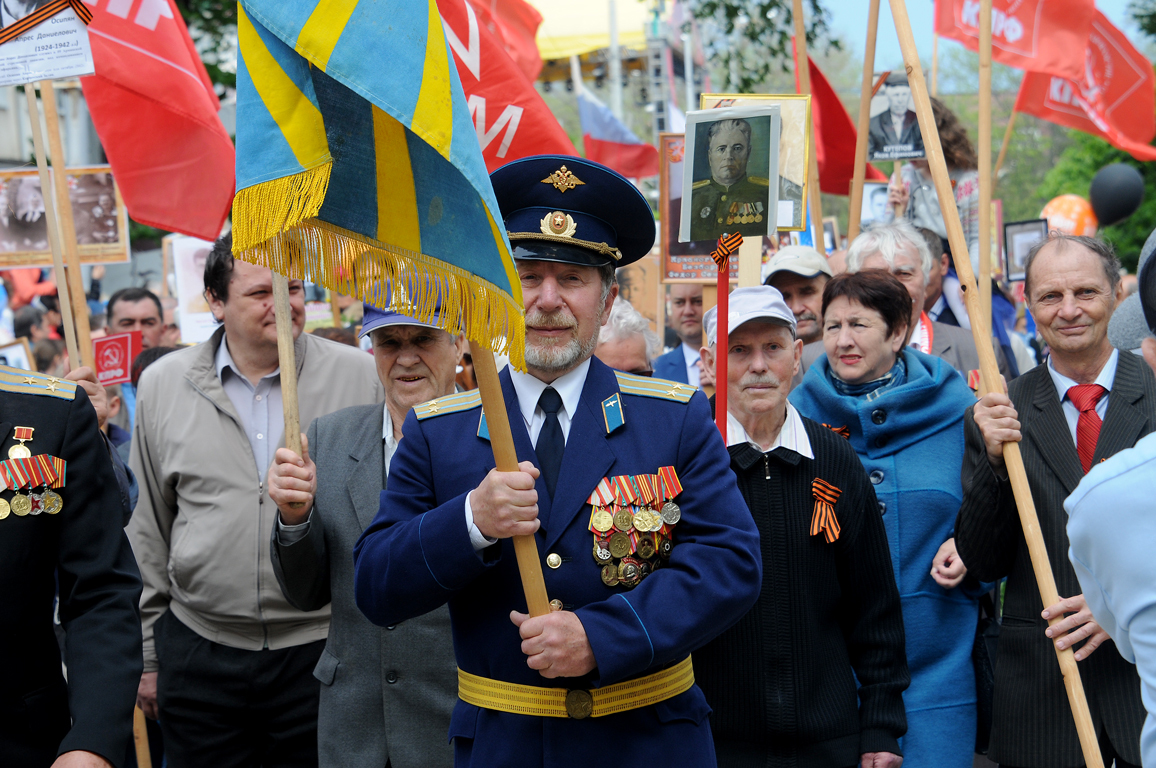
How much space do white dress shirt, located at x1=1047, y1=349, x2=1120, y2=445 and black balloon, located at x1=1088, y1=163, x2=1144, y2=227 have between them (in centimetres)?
1366

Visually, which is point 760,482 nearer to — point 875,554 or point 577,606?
point 875,554

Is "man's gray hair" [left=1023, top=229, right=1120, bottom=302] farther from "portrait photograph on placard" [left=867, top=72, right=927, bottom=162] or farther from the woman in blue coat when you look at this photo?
"portrait photograph on placard" [left=867, top=72, right=927, bottom=162]

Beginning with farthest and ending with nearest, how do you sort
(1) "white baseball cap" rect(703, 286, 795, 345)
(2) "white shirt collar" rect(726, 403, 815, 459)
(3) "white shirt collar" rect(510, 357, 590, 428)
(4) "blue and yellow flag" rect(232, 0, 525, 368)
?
(1) "white baseball cap" rect(703, 286, 795, 345), (2) "white shirt collar" rect(726, 403, 815, 459), (3) "white shirt collar" rect(510, 357, 590, 428), (4) "blue and yellow flag" rect(232, 0, 525, 368)

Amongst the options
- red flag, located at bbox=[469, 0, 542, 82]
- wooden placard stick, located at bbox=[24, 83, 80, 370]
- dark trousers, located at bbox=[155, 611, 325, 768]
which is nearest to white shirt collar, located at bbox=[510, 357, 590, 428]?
dark trousers, located at bbox=[155, 611, 325, 768]

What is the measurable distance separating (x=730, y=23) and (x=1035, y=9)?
5.33m

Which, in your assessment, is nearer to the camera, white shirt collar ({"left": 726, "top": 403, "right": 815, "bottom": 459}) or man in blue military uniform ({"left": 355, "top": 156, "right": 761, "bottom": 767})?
man in blue military uniform ({"left": 355, "top": 156, "right": 761, "bottom": 767})

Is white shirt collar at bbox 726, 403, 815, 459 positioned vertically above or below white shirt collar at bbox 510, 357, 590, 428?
below

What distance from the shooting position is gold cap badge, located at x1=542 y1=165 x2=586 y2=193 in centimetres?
282

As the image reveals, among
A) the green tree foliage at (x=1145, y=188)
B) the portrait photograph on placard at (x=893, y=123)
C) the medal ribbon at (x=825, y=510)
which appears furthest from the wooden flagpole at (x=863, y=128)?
the green tree foliage at (x=1145, y=188)

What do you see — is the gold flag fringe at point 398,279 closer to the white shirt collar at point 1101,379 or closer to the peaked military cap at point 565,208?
the peaked military cap at point 565,208

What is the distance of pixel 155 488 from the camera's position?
165 inches

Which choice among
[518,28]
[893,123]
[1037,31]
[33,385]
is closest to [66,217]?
[33,385]

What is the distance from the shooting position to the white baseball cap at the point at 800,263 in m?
5.38

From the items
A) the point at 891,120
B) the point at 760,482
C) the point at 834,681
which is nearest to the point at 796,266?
the point at 891,120
